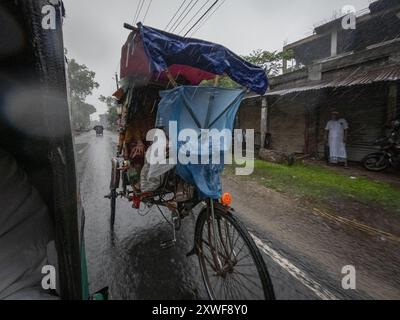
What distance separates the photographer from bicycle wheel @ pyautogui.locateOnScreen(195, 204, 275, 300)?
2.36 m

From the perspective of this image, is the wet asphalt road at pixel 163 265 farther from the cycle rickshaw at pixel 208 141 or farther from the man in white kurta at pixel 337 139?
the man in white kurta at pixel 337 139

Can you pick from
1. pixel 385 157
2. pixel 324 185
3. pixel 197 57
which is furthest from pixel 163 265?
pixel 385 157

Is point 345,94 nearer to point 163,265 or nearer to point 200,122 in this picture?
point 200,122

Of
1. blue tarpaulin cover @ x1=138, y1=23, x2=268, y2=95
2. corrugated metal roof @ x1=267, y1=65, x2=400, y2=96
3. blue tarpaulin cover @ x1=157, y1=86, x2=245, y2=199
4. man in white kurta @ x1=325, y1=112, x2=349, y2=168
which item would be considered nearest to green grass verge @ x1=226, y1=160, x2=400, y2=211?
man in white kurta @ x1=325, y1=112, x2=349, y2=168

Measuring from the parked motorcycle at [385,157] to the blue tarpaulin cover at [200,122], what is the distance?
842cm

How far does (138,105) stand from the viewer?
4094 millimetres

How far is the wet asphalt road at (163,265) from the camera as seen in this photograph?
109 inches

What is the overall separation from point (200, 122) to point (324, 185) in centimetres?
580

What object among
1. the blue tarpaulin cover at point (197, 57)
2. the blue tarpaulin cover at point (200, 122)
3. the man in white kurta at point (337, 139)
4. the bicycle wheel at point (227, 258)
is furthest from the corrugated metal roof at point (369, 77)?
the bicycle wheel at point (227, 258)

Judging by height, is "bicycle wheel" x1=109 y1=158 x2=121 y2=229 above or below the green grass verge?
above

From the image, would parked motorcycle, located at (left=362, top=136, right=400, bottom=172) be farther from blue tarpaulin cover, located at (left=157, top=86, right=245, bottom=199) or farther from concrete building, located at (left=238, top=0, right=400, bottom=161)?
blue tarpaulin cover, located at (left=157, top=86, right=245, bottom=199)

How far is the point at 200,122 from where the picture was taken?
2730 millimetres

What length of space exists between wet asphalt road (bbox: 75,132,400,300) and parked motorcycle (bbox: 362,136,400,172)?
6.60 m

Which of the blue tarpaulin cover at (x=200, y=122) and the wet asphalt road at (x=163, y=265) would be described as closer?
the blue tarpaulin cover at (x=200, y=122)
